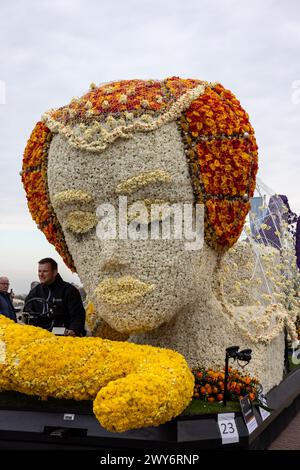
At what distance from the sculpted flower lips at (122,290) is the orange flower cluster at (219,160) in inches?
32.7

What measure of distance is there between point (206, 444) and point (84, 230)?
6.80ft

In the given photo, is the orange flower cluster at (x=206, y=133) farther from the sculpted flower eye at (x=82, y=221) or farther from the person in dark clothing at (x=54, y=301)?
the person in dark clothing at (x=54, y=301)

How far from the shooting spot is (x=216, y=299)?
5.80 m

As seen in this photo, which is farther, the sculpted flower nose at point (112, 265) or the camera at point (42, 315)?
the camera at point (42, 315)

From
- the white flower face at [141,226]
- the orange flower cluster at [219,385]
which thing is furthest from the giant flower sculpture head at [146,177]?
the orange flower cluster at [219,385]

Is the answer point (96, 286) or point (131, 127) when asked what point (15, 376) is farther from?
point (131, 127)

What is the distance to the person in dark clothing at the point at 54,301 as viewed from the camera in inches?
218

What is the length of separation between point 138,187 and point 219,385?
6.39 feet

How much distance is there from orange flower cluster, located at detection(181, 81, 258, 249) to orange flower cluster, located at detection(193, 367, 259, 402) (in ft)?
4.02

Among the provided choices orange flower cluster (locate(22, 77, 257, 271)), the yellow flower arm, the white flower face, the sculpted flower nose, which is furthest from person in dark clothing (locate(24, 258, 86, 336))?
orange flower cluster (locate(22, 77, 257, 271))

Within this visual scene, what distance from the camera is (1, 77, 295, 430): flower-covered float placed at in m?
4.78

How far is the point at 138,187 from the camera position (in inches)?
189

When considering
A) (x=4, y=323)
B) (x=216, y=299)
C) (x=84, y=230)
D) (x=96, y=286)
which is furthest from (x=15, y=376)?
(x=216, y=299)

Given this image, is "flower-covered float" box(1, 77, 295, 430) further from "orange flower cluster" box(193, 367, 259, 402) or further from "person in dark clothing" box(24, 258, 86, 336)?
"person in dark clothing" box(24, 258, 86, 336)
